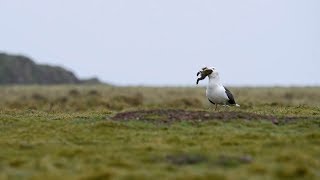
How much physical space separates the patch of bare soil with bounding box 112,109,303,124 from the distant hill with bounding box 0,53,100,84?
127 m

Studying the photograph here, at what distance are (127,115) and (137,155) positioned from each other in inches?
235

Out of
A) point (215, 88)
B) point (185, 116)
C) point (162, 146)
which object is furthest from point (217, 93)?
point (162, 146)

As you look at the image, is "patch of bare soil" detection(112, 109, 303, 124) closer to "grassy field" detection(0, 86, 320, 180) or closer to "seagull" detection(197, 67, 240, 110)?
"grassy field" detection(0, 86, 320, 180)

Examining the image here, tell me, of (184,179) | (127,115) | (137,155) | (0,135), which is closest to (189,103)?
(127,115)

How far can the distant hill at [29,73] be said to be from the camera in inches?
5753

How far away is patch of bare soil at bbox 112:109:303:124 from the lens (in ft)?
62.3

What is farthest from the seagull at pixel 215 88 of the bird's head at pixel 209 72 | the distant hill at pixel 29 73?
the distant hill at pixel 29 73

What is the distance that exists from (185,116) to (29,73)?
133603 mm

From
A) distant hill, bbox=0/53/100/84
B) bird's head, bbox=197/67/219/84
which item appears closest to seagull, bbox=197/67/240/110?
bird's head, bbox=197/67/219/84

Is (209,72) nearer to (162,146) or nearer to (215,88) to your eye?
(215,88)

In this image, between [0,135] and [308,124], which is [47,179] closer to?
[0,135]

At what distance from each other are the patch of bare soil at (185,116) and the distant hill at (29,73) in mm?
127080

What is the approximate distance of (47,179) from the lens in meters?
10.9

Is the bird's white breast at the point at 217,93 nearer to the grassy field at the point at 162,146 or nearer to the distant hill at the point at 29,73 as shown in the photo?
the grassy field at the point at 162,146
